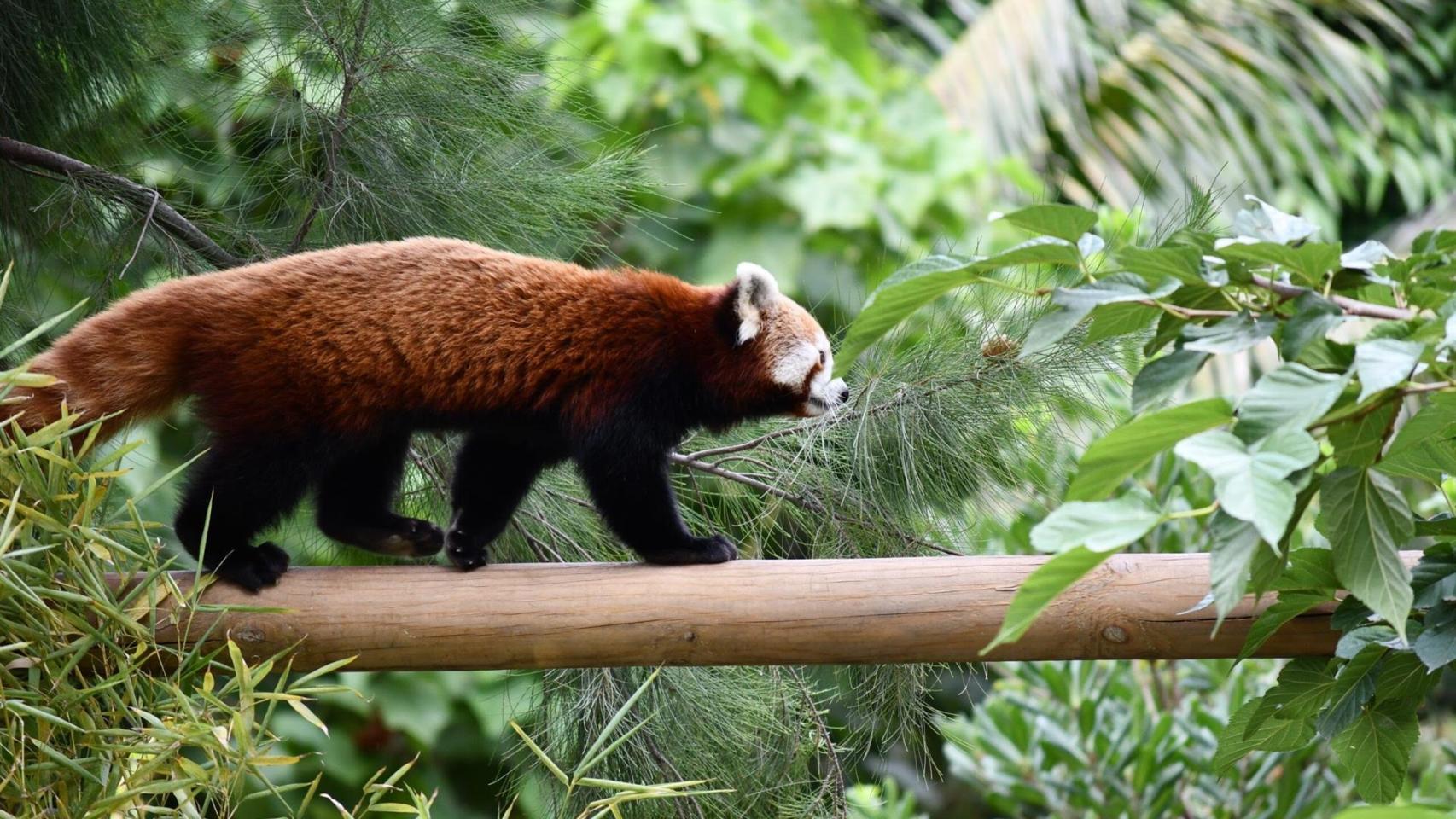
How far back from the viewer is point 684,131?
386cm

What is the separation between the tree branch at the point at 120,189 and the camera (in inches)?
67.9

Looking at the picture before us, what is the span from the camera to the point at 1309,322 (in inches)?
37.3

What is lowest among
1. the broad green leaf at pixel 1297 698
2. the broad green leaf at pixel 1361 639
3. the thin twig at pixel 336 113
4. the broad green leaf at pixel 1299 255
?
the broad green leaf at pixel 1297 698

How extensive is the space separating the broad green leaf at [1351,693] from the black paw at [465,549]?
99 cm

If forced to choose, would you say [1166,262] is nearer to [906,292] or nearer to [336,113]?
[906,292]

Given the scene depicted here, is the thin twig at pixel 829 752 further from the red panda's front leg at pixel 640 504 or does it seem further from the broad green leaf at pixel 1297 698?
the broad green leaf at pixel 1297 698

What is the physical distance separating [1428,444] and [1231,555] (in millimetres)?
419

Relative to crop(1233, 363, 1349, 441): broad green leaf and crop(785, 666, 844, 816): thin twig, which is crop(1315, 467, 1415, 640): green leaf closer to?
crop(1233, 363, 1349, 441): broad green leaf

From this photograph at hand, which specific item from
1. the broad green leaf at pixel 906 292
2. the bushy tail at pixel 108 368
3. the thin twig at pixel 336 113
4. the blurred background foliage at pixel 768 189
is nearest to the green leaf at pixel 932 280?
the broad green leaf at pixel 906 292

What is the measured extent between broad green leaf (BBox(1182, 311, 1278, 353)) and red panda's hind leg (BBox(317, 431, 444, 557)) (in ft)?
3.78

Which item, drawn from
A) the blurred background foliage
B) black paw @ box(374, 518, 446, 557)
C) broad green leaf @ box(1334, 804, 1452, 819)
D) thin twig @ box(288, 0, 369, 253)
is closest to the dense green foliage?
broad green leaf @ box(1334, 804, 1452, 819)

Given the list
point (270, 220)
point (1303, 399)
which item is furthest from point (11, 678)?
point (1303, 399)

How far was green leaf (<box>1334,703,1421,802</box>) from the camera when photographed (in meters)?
1.17

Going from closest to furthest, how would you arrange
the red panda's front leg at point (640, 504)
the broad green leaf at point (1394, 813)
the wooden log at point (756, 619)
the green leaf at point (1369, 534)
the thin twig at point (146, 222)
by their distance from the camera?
the broad green leaf at point (1394, 813)
the green leaf at point (1369, 534)
the wooden log at point (756, 619)
the red panda's front leg at point (640, 504)
the thin twig at point (146, 222)
